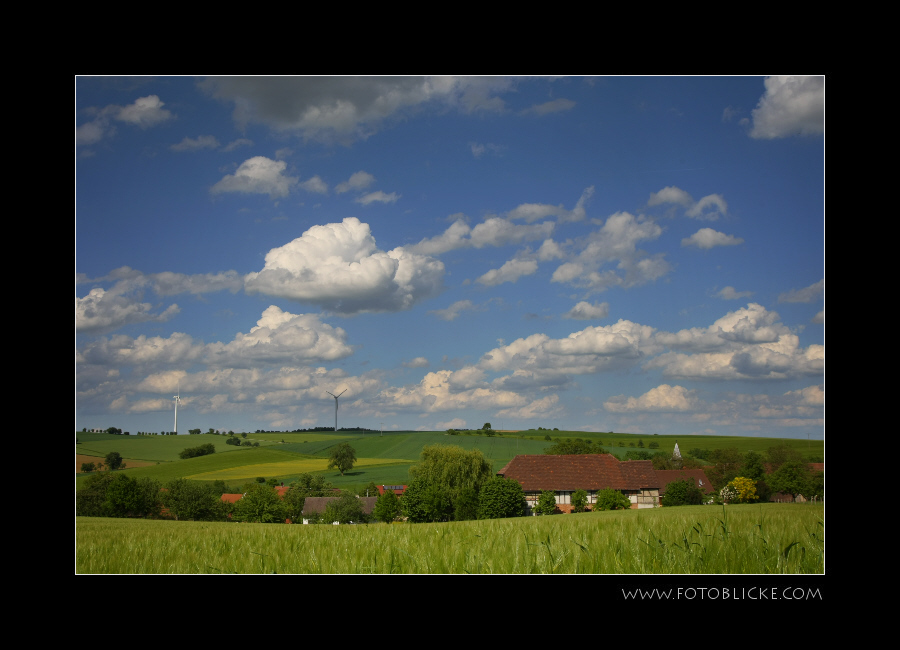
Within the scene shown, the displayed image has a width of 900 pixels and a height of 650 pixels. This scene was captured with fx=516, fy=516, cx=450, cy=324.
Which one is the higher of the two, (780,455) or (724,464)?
(780,455)

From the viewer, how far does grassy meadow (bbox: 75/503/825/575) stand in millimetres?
4500

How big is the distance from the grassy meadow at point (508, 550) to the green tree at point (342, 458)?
190 ft

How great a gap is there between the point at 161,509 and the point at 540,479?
37469 millimetres

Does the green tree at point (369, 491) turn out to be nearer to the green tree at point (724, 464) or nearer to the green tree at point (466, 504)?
the green tree at point (466, 504)

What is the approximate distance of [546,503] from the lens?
46.9 m

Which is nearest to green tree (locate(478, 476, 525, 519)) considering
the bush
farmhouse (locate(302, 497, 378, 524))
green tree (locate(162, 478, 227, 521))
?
farmhouse (locate(302, 497, 378, 524))

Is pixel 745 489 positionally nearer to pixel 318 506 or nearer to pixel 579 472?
pixel 579 472

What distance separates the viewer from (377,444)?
72.5 m

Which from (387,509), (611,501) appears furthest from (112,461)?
(611,501)

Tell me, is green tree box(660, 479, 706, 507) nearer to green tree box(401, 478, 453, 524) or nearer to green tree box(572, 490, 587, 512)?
green tree box(572, 490, 587, 512)

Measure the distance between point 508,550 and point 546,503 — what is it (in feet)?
148
